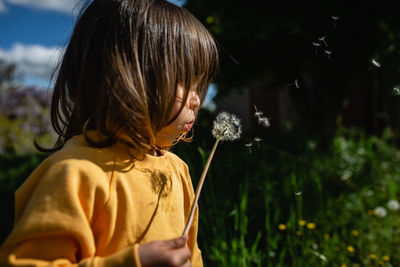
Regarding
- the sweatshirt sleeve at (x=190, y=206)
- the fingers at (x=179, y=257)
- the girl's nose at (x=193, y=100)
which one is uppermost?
the girl's nose at (x=193, y=100)

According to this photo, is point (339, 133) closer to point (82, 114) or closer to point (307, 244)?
point (307, 244)

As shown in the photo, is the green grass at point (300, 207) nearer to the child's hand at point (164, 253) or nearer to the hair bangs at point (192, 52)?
the hair bangs at point (192, 52)

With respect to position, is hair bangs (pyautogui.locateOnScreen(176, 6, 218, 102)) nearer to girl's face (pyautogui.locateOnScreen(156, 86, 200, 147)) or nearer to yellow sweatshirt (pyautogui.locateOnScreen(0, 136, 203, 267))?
girl's face (pyautogui.locateOnScreen(156, 86, 200, 147))

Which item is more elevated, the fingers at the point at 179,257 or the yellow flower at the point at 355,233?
the fingers at the point at 179,257

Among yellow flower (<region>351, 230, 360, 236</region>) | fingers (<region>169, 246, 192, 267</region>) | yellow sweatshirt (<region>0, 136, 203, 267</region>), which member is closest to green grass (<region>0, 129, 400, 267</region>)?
yellow flower (<region>351, 230, 360, 236</region>)

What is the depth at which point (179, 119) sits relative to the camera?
1.21 metres

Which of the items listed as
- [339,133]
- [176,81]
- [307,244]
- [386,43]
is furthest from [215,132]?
[339,133]

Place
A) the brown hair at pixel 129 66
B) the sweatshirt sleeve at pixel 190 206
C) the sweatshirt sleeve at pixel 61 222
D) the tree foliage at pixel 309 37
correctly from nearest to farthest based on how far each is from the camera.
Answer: the sweatshirt sleeve at pixel 61 222
the brown hair at pixel 129 66
the sweatshirt sleeve at pixel 190 206
the tree foliage at pixel 309 37

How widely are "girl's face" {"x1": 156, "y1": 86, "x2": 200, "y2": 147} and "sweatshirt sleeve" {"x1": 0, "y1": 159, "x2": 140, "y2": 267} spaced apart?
1.03 ft

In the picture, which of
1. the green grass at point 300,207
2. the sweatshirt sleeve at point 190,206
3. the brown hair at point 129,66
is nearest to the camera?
the brown hair at point 129,66

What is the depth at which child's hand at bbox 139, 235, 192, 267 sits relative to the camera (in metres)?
0.94

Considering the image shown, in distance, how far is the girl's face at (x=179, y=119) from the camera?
1190 millimetres

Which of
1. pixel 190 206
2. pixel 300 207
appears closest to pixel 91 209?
pixel 190 206

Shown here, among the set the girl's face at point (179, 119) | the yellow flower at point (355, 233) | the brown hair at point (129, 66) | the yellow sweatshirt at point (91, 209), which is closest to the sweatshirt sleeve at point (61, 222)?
the yellow sweatshirt at point (91, 209)
